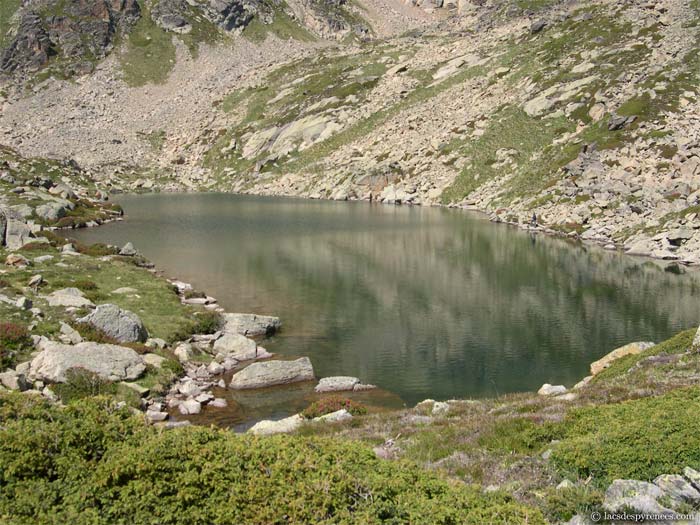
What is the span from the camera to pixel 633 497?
9359 millimetres

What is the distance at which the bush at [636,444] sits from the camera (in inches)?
418

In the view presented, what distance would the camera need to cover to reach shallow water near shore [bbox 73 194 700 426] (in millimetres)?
29469

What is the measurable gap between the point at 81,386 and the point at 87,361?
170 cm

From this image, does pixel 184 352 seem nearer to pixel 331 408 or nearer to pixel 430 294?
pixel 331 408

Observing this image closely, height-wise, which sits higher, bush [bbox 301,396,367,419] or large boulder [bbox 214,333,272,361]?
bush [bbox 301,396,367,419]

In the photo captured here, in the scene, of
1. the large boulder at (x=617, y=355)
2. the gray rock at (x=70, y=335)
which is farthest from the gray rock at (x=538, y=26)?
the gray rock at (x=70, y=335)

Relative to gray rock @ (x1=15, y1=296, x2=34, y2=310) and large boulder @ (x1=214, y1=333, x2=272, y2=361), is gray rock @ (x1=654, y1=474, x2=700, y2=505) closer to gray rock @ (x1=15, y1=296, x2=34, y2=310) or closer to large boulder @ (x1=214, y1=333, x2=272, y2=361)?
large boulder @ (x1=214, y1=333, x2=272, y2=361)

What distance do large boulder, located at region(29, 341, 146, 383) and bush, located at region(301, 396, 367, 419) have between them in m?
8.79

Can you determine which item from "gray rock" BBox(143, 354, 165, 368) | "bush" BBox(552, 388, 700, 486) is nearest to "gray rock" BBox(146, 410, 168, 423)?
"gray rock" BBox(143, 354, 165, 368)

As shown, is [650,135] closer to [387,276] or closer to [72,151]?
[387,276]

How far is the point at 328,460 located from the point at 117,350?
1907 centimetres

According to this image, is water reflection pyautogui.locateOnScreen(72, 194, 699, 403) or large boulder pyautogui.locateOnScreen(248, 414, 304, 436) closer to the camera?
large boulder pyautogui.locateOnScreen(248, 414, 304, 436)

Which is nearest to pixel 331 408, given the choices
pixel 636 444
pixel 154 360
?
pixel 154 360

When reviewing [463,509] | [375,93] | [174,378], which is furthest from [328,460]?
[375,93]
